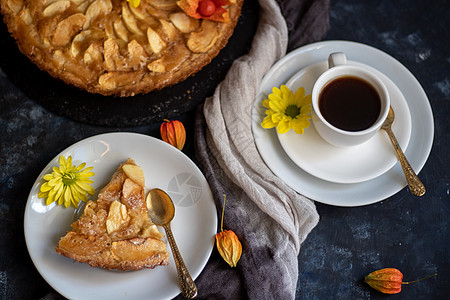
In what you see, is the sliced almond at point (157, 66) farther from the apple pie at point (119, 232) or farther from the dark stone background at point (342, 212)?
the apple pie at point (119, 232)

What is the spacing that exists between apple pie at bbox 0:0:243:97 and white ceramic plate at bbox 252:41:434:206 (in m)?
0.31

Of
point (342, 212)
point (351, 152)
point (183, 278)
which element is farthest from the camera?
point (342, 212)

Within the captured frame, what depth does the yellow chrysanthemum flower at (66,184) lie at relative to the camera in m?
1.93

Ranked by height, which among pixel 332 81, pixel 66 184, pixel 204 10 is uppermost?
pixel 204 10

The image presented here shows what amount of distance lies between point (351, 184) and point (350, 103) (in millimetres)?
317

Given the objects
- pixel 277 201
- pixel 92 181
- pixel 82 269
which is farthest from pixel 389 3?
pixel 82 269

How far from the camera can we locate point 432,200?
2.09 metres

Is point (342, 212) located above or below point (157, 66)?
below

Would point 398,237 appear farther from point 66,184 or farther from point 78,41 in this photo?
point 78,41

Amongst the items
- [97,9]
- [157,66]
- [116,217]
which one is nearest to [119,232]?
[116,217]

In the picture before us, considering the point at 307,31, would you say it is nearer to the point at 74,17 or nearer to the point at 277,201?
the point at 277,201

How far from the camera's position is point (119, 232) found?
1889mm

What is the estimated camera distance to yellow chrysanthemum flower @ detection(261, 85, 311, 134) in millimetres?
1962

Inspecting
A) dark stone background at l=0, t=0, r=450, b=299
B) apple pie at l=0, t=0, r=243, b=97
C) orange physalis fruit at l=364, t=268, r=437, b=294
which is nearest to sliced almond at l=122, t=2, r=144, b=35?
apple pie at l=0, t=0, r=243, b=97
